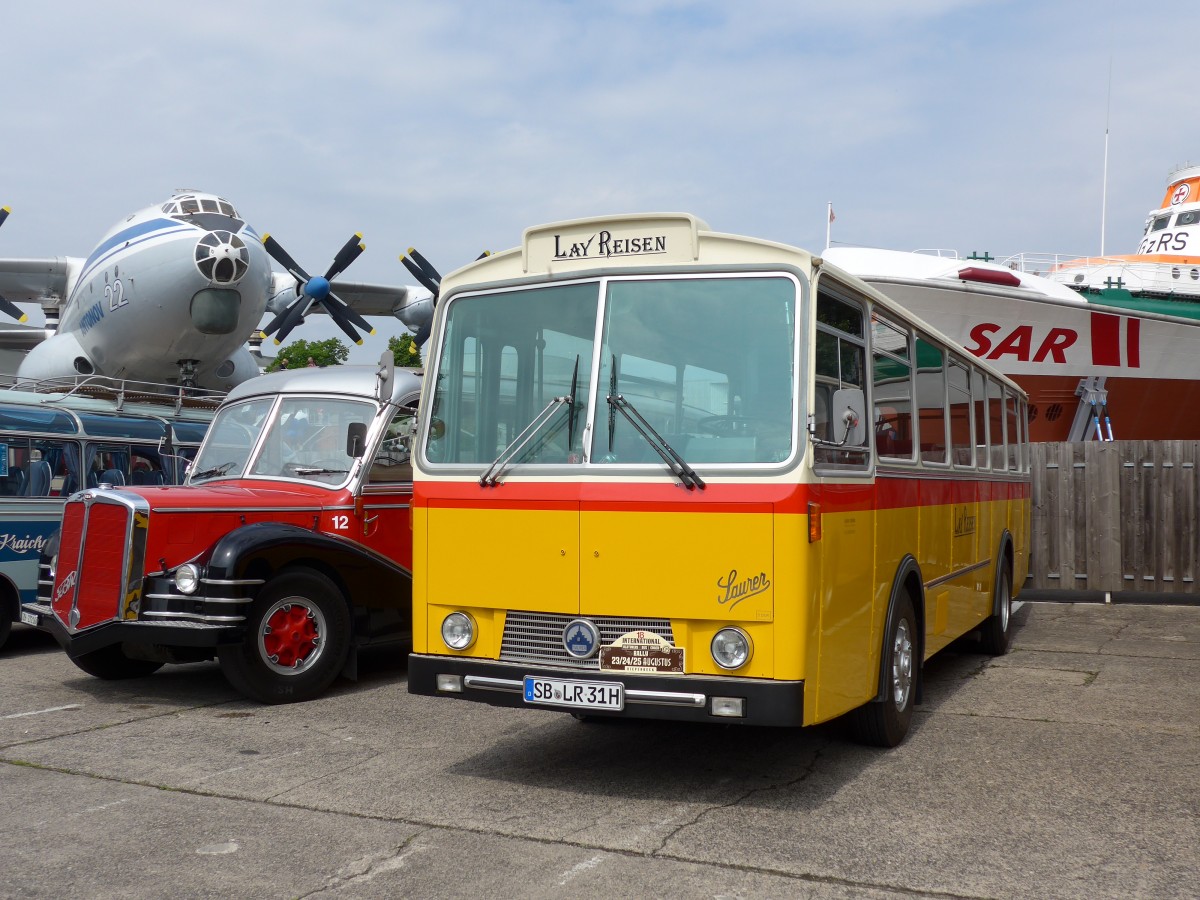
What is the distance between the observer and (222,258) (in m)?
19.2

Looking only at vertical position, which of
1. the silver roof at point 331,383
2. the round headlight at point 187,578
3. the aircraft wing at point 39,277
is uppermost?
the aircraft wing at point 39,277

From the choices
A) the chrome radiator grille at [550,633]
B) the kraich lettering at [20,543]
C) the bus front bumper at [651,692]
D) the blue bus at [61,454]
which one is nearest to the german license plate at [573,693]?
the bus front bumper at [651,692]

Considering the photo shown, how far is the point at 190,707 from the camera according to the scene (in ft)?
26.0

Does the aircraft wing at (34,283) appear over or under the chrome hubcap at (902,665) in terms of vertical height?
over

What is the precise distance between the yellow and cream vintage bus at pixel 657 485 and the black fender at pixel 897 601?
23mm

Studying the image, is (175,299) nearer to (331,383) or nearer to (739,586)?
(331,383)

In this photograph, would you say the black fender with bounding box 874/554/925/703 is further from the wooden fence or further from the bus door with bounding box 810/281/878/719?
the wooden fence

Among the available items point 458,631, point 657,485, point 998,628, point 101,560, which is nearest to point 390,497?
point 101,560

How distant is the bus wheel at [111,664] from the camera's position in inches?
344

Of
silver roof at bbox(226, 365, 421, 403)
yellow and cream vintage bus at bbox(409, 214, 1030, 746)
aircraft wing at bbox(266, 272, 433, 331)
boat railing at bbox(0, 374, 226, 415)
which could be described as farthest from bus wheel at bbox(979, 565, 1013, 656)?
aircraft wing at bbox(266, 272, 433, 331)

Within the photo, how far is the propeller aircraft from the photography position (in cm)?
1912

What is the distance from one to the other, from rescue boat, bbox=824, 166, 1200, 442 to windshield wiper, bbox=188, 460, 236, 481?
14.8 meters

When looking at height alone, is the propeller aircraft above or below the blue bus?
above

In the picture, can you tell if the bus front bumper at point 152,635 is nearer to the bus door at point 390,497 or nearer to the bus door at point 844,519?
the bus door at point 390,497
